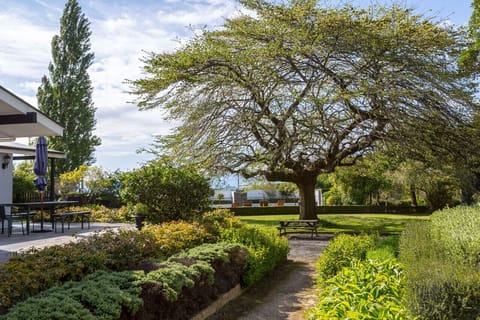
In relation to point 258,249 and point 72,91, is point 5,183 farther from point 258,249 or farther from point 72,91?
point 72,91

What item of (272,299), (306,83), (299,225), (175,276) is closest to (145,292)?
(175,276)

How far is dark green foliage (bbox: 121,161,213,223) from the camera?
11.0 m

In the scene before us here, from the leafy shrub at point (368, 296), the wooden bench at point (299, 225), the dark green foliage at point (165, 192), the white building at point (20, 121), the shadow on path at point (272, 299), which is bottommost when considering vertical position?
the shadow on path at point (272, 299)

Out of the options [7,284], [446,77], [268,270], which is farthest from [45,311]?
[446,77]

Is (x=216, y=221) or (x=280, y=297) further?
(x=216, y=221)

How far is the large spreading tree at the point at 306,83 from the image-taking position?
13484 millimetres

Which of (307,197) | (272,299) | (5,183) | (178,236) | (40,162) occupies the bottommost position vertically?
(272,299)

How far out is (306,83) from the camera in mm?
14516

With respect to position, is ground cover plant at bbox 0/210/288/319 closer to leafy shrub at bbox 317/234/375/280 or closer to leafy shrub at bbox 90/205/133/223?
leafy shrub at bbox 317/234/375/280

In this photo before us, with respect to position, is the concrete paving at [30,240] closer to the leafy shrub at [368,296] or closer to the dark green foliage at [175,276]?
the dark green foliage at [175,276]

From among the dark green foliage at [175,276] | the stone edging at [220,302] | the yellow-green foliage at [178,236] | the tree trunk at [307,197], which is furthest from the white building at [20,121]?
the tree trunk at [307,197]

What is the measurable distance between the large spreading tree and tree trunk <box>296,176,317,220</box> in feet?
7.78

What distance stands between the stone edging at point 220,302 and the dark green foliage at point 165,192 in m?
4.06

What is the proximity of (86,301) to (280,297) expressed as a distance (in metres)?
3.93
